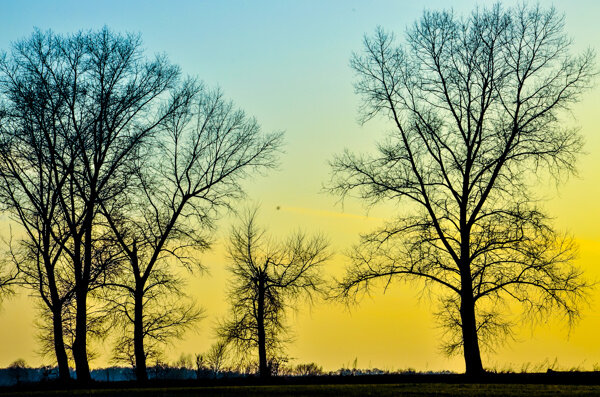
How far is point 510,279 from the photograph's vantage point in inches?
1072

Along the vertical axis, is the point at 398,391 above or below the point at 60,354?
below

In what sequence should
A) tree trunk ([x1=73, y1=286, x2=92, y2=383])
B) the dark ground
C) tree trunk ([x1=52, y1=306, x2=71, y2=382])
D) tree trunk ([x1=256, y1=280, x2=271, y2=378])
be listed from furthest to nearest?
tree trunk ([x1=256, y1=280, x2=271, y2=378]), tree trunk ([x1=52, y1=306, x2=71, y2=382]), tree trunk ([x1=73, y1=286, x2=92, y2=383]), the dark ground

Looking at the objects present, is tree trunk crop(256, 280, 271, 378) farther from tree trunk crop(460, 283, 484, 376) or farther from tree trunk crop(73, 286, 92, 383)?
tree trunk crop(460, 283, 484, 376)

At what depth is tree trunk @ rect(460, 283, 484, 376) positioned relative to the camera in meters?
27.3

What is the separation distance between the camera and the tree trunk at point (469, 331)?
2730cm

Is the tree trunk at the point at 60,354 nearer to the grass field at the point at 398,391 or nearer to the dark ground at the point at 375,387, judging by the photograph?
the dark ground at the point at 375,387

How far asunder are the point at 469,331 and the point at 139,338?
12907 mm

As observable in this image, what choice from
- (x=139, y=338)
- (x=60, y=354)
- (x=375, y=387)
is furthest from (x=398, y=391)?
(x=60, y=354)

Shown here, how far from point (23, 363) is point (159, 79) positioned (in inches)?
691

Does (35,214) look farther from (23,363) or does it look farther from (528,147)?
(528,147)

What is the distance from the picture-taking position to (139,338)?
31.1 meters

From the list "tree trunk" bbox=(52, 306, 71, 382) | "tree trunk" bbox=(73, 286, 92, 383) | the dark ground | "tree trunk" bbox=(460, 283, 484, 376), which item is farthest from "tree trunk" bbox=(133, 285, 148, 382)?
"tree trunk" bbox=(460, 283, 484, 376)

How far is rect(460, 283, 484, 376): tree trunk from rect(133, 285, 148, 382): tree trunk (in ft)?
40.7

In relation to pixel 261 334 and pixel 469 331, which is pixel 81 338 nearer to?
pixel 261 334
